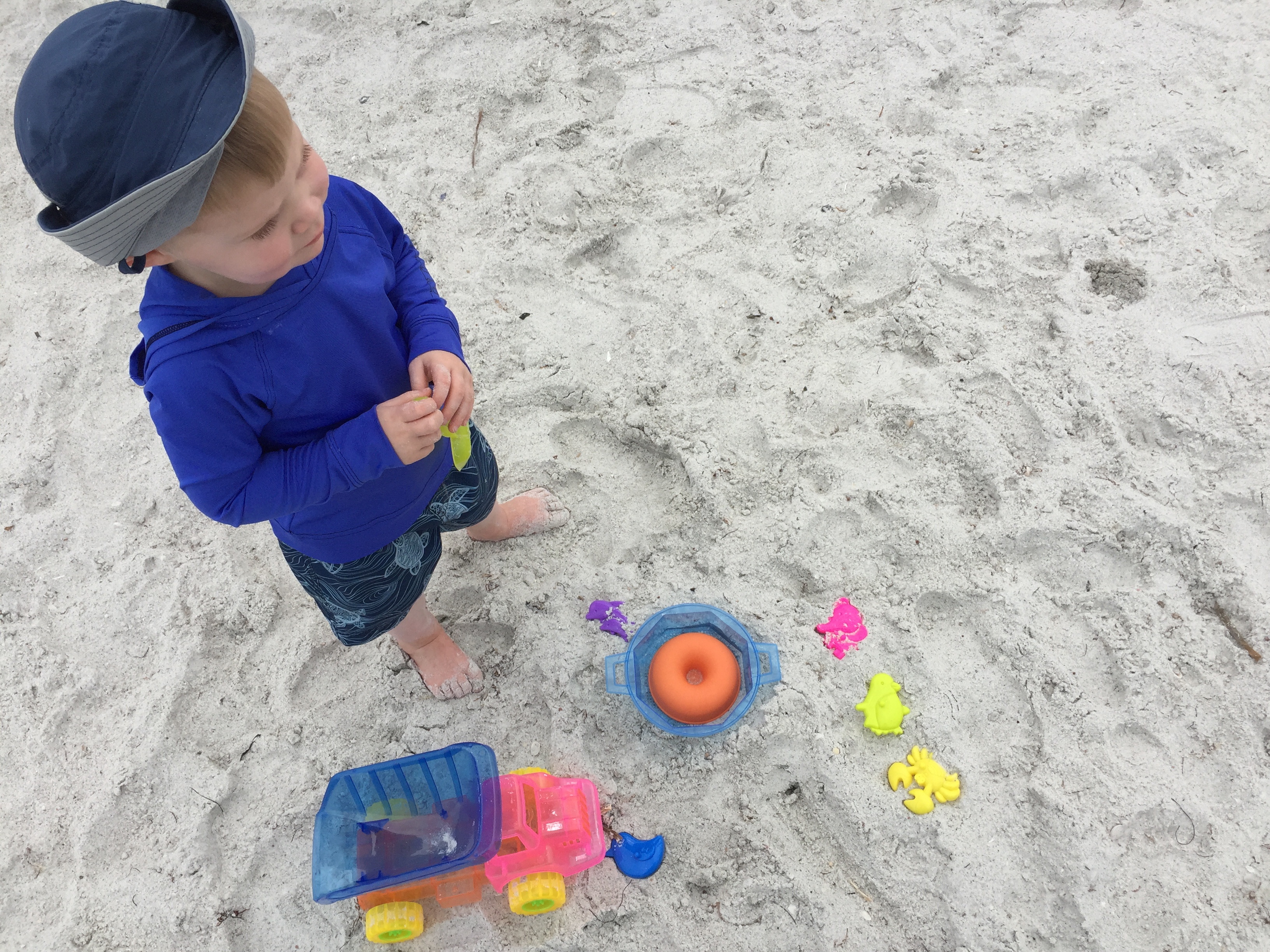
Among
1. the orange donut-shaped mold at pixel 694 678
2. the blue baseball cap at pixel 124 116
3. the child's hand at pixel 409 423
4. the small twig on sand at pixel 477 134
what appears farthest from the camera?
the small twig on sand at pixel 477 134

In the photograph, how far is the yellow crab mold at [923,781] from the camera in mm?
1710

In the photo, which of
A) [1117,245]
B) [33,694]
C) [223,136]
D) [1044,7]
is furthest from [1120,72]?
[33,694]

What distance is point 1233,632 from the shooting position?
6.00 feet

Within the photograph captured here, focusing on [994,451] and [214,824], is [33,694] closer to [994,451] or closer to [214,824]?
[214,824]

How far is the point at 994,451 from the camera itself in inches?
83.0

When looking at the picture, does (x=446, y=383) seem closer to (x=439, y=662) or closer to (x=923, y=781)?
(x=439, y=662)

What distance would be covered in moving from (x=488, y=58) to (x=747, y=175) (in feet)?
4.29

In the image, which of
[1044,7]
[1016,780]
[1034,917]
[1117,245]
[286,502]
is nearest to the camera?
[286,502]

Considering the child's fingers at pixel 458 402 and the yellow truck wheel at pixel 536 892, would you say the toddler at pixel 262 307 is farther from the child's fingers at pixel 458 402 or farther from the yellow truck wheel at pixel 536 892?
the yellow truck wheel at pixel 536 892

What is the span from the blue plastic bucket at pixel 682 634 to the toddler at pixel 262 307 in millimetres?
470

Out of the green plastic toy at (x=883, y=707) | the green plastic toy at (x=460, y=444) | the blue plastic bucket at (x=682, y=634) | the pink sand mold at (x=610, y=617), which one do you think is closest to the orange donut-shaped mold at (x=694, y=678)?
the blue plastic bucket at (x=682, y=634)

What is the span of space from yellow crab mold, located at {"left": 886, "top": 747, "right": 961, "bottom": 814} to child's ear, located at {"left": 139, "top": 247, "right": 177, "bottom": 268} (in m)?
1.70

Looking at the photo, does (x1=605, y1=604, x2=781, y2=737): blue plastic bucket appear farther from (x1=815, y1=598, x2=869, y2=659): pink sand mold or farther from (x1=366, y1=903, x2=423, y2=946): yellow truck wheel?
(x1=366, y1=903, x2=423, y2=946): yellow truck wheel

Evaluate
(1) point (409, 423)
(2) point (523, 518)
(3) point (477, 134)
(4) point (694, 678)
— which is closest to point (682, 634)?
(4) point (694, 678)
